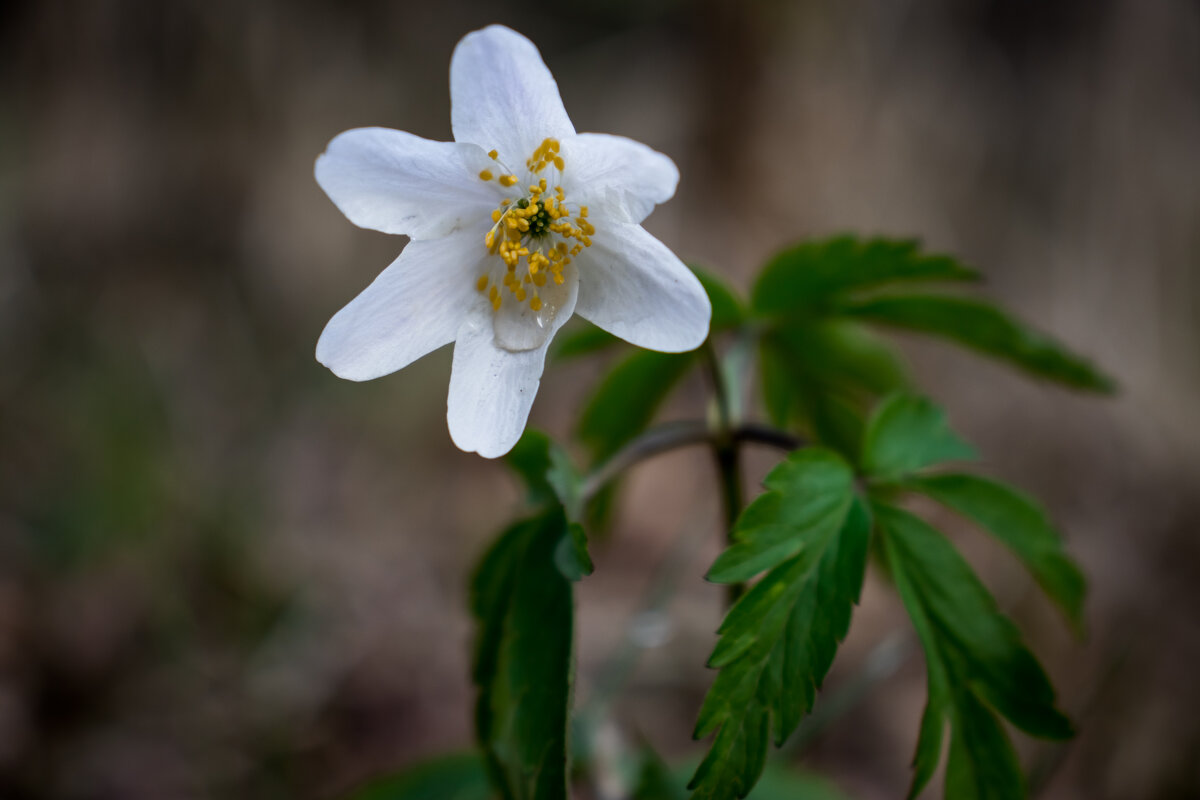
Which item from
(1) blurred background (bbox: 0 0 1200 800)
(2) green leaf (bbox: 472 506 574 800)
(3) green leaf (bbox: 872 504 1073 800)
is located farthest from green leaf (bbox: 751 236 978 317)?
(1) blurred background (bbox: 0 0 1200 800)

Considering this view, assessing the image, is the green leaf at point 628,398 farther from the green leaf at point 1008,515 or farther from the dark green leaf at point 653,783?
the dark green leaf at point 653,783

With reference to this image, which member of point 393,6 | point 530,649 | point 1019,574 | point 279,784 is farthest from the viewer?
point 393,6

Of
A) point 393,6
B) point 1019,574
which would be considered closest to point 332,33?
point 393,6

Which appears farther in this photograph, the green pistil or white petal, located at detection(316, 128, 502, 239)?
the green pistil

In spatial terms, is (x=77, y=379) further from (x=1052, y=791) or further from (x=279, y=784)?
(x=1052, y=791)

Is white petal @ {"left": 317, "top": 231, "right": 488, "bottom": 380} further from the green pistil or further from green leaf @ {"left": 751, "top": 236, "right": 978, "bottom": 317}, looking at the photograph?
green leaf @ {"left": 751, "top": 236, "right": 978, "bottom": 317}

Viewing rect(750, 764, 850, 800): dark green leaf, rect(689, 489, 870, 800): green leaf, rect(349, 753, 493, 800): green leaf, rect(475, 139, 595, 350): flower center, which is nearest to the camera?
rect(689, 489, 870, 800): green leaf

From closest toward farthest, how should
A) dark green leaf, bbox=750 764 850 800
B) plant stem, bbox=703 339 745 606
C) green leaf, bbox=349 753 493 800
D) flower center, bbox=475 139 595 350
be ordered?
flower center, bbox=475 139 595 350 → plant stem, bbox=703 339 745 606 → green leaf, bbox=349 753 493 800 → dark green leaf, bbox=750 764 850 800

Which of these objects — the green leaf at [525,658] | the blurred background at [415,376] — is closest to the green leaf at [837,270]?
the green leaf at [525,658]
